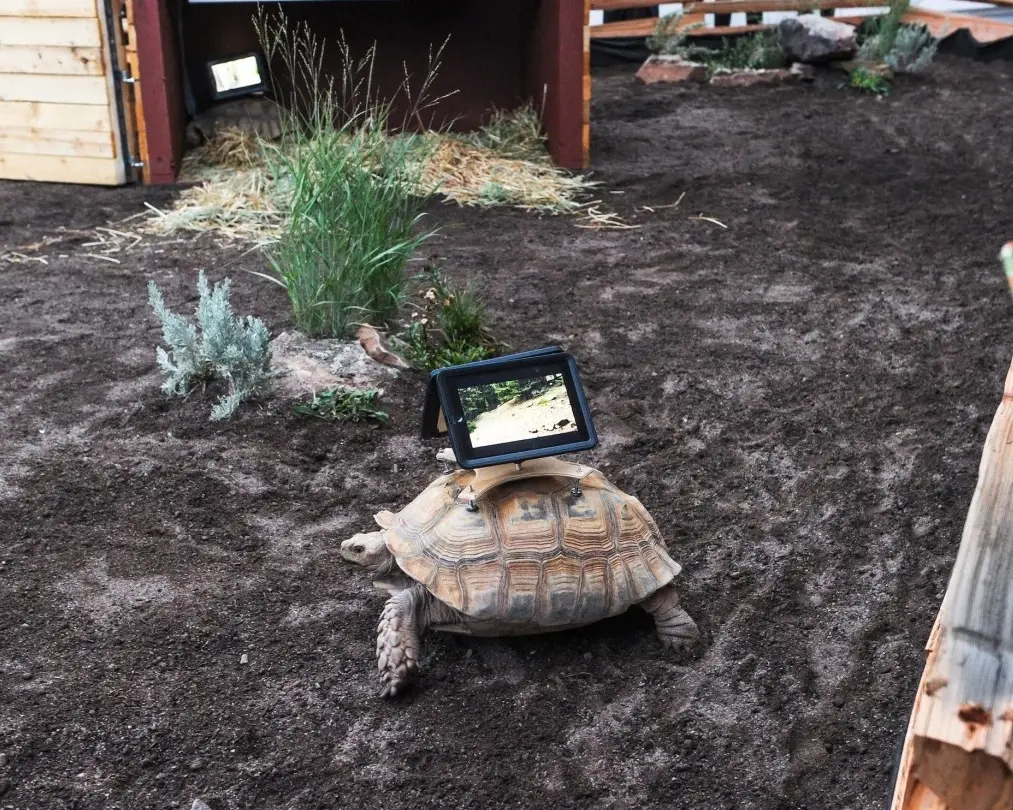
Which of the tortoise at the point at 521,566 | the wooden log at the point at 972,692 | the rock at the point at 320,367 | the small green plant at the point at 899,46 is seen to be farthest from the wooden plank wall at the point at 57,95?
the small green plant at the point at 899,46

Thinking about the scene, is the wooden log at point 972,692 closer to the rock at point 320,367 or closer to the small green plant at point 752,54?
the rock at point 320,367

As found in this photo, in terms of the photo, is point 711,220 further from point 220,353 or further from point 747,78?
point 747,78

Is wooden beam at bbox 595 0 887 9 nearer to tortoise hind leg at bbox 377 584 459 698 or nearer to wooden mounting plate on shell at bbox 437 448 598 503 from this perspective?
wooden mounting plate on shell at bbox 437 448 598 503

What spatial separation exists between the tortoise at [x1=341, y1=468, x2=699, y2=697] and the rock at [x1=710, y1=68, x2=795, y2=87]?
8.50 metres

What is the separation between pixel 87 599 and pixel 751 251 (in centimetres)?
429

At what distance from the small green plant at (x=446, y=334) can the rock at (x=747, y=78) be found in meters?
6.64

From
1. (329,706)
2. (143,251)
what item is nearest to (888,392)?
(329,706)

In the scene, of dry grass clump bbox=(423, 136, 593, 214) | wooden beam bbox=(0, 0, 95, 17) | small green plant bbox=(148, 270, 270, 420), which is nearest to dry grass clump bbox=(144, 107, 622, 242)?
dry grass clump bbox=(423, 136, 593, 214)

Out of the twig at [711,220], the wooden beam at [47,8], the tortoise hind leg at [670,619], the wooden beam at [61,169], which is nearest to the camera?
the tortoise hind leg at [670,619]

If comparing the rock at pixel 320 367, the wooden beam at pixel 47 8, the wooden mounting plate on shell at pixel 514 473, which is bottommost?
the rock at pixel 320 367

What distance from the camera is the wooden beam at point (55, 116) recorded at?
24.2 feet

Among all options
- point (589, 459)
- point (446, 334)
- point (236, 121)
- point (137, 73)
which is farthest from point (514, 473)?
point (236, 121)

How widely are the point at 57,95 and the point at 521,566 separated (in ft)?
19.5

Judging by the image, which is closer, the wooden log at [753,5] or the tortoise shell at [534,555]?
the tortoise shell at [534,555]
